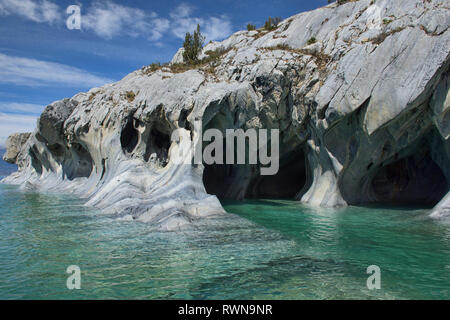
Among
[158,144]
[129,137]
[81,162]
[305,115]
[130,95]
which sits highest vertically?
[130,95]

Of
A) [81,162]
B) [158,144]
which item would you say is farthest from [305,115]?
[81,162]

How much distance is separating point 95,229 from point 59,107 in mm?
18258

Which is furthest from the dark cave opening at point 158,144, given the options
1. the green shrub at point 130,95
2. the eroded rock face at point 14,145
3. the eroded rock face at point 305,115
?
the eroded rock face at point 14,145

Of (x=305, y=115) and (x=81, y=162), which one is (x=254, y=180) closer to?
(x=305, y=115)

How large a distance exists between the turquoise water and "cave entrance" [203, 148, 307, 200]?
854 cm

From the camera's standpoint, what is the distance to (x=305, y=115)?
803 inches

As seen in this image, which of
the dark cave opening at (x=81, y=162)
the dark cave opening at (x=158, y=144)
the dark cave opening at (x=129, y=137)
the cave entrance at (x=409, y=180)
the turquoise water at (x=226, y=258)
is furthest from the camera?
the dark cave opening at (x=81, y=162)

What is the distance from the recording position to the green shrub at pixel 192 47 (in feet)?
87.4

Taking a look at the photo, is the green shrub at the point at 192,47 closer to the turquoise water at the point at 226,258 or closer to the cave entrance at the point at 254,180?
the cave entrance at the point at 254,180

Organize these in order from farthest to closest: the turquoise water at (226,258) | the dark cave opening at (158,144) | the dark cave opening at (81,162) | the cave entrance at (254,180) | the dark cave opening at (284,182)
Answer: the dark cave opening at (81,162)
the dark cave opening at (284,182)
the cave entrance at (254,180)
the dark cave opening at (158,144)
the turquoise water at (226,258)

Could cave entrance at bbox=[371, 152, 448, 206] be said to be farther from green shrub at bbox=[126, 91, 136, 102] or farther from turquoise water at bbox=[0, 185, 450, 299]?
green shrub at bbox=[126, 91, 136, 102]

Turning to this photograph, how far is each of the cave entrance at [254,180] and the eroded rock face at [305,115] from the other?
99 mm

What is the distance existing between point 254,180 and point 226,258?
15927 millimetres
